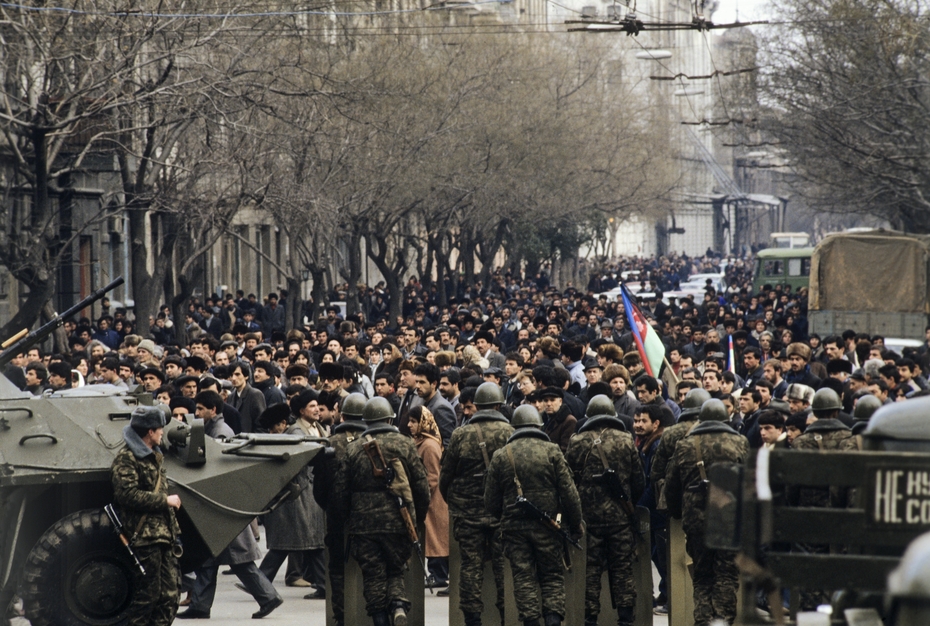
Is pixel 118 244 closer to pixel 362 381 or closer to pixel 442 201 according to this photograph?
pixel 442 201

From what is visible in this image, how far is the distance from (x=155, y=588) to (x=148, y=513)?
43cm

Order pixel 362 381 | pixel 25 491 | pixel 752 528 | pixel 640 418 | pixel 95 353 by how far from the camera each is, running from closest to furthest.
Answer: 1. pixel 752 528
2. pixel 25 491
3. pixel 640 418
4. pixel 362 381
5. pixel 95 353

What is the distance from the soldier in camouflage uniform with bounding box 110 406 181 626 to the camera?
9.02 m

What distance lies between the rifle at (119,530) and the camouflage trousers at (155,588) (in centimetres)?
3

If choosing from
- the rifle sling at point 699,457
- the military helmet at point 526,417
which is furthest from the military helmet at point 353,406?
the rifle sling at point 699,457

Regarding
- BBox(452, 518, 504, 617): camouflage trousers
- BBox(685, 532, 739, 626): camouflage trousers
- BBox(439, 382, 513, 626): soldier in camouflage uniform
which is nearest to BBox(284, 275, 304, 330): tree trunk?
BBox(439, 382, 513, 626): soldier in camouflage uniform

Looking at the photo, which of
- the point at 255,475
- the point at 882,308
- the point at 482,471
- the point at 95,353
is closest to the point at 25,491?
the point at 255,475

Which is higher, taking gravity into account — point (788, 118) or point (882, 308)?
point (788, 118)

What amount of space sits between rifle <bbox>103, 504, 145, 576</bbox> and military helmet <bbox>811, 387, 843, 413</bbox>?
168 inches

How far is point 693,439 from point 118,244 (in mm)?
26891

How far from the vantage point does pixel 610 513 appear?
390 inches

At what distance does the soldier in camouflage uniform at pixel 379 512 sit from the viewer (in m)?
9.77

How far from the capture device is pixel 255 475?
1014 centimetres

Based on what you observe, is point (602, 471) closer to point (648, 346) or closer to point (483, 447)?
point (483, 447)
